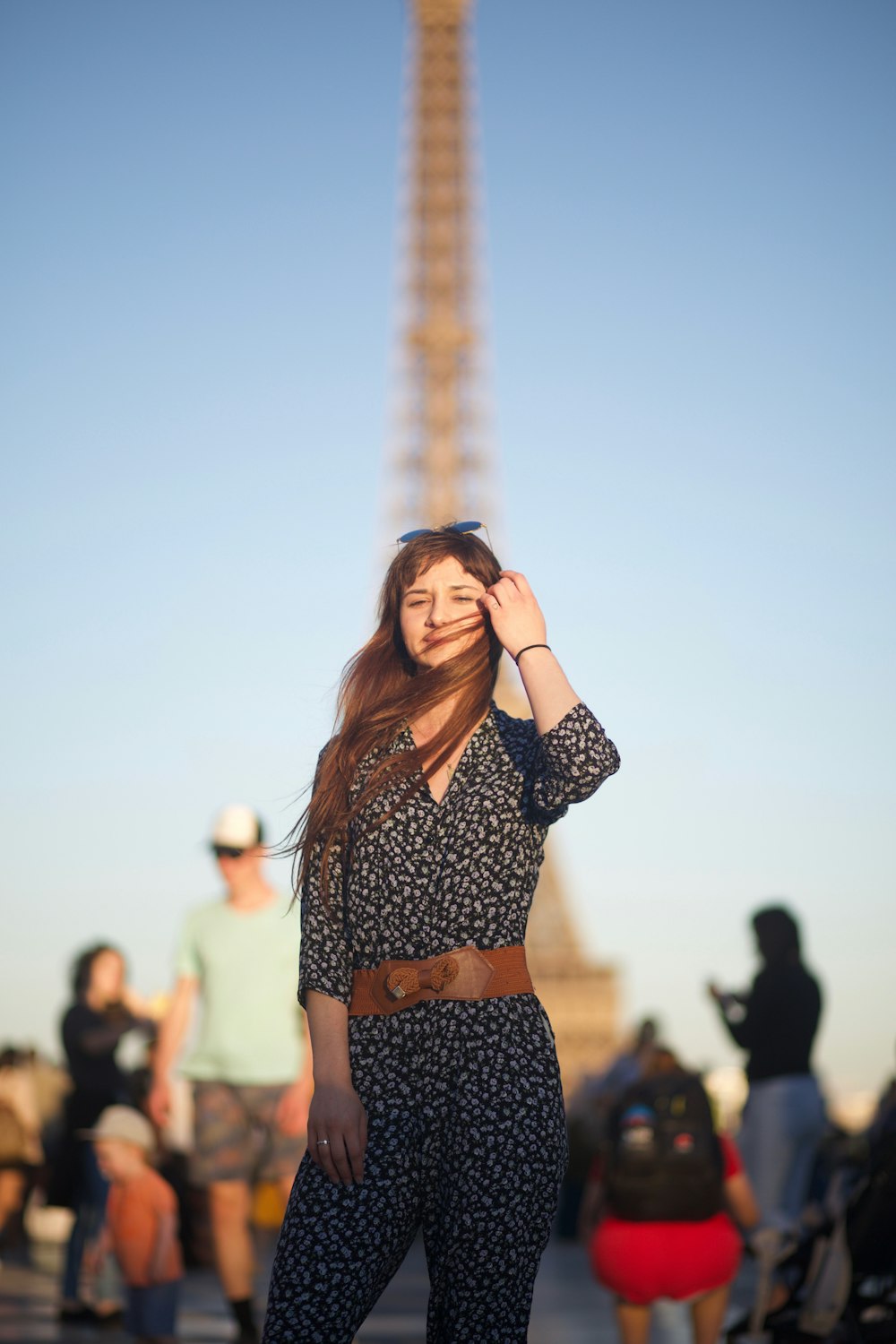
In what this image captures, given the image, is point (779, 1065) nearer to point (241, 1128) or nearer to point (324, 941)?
point (241, 1128)

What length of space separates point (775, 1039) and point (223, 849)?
1.97m

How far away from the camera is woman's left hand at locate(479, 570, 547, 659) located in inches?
112

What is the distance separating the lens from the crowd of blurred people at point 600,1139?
197 inches

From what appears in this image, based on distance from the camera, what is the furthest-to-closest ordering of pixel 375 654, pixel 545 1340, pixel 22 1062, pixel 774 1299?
pixel 22 1062 < pixel 545 1340 < pixel 774 1299 < pixel 375 654

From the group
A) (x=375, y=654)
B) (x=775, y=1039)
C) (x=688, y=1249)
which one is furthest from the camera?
(x=775, y=1039)

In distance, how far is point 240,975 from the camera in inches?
232

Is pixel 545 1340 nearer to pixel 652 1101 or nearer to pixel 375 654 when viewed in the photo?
pixel 652 1101

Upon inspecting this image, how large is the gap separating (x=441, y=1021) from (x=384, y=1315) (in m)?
5.64

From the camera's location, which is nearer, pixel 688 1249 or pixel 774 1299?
pixel 688 1249

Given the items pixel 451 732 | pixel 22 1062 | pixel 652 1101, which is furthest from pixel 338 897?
pixel 22 1062

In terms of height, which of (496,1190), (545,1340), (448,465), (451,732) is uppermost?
(448,465)

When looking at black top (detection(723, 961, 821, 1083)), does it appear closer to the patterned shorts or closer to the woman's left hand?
the patterned shorts

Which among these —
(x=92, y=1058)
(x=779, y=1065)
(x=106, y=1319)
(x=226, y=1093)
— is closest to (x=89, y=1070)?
(x=92, y=1058)

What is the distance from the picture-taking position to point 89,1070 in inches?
318
